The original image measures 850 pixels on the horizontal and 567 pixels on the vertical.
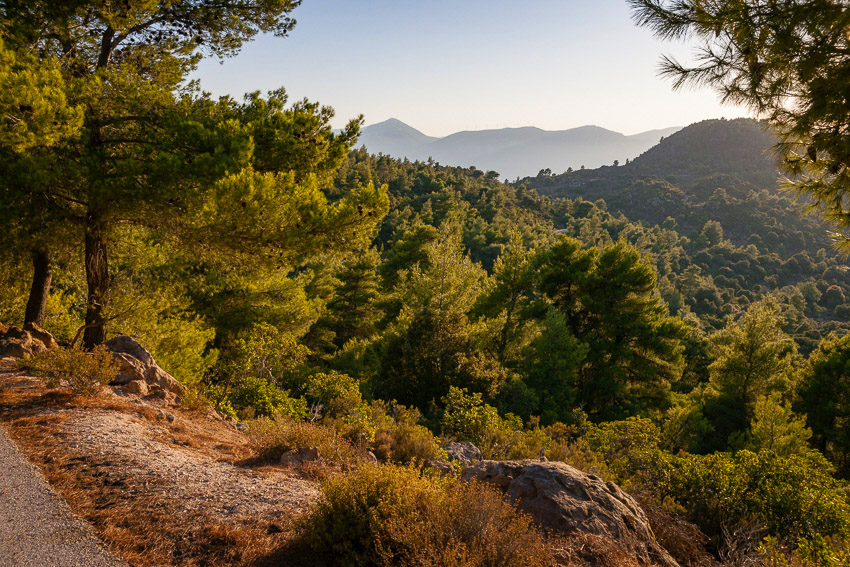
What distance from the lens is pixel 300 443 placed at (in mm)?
6078

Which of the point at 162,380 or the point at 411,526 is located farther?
the point at 162,380

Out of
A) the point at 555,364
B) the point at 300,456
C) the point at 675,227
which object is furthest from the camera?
the point at 675,227

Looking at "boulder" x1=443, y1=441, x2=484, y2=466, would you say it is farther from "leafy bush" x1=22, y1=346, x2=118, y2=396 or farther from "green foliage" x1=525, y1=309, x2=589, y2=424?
"green foliage" x1=525, y1=309, x2=589, y2=424

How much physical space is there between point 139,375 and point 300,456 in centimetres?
407

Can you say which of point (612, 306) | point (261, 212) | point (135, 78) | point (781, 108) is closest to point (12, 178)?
point (135, 78)

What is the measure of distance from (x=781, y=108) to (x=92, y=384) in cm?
1049

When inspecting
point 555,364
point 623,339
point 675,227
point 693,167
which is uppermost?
point 693,167

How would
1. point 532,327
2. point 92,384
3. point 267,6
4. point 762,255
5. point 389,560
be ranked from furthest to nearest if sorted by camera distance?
point 762,255
point 532,327
point 267,6
point 92,384
point 389,560

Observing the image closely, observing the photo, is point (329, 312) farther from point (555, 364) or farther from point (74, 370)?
point (74, 370)

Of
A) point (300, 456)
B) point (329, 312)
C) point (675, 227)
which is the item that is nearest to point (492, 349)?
point (329, 312)

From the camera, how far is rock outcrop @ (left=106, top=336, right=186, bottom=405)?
292 inches

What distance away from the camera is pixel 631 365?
20.2 m

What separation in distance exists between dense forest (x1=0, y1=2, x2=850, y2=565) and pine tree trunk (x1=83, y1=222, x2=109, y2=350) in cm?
5

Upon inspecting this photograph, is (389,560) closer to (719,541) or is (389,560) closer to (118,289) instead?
(719,541)
